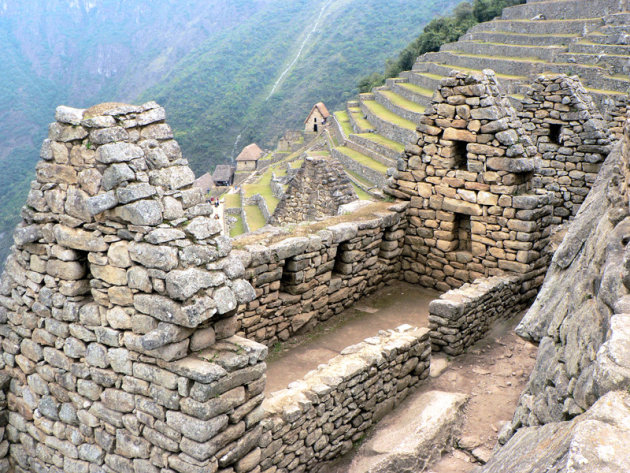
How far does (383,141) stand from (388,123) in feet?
4.70

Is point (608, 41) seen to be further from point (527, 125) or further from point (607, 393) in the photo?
point (607, 393)

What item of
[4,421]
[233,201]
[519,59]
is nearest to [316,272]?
[4,421]

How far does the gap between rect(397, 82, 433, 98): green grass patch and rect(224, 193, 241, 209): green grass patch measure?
15.7 meters

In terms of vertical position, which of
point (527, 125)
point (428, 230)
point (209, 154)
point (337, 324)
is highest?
point (527, 125)

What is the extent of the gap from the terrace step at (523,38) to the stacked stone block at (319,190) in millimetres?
30768

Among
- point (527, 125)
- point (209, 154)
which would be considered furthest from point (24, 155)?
point (527, 125)

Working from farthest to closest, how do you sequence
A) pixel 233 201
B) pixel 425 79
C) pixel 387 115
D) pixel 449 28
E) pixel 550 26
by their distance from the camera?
1. pixel 449 28
2. pixel 233 201
3. pixel 425 79
4. pixel 387 115
5. pixel 550 26

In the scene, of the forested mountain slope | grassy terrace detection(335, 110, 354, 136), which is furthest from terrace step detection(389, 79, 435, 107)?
the forested mountain slope

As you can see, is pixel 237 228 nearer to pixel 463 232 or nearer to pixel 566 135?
pixel 566 135

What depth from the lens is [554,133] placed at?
31.2ft

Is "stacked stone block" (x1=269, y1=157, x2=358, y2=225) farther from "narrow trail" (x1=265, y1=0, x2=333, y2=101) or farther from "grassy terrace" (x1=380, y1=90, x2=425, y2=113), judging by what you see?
"narrow trail" (x1=265, y1=0, x2=333, y2=101)

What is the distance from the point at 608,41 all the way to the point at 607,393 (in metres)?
37.3

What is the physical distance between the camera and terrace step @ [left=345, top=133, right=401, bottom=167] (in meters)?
33.6

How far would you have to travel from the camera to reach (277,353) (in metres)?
6.16
